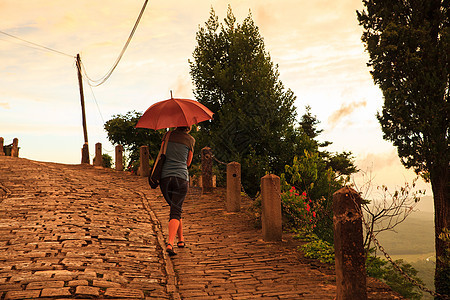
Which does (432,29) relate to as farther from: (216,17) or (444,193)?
(216,17)

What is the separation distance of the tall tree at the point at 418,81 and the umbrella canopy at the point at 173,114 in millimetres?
10767

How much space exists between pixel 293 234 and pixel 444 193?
939 cm

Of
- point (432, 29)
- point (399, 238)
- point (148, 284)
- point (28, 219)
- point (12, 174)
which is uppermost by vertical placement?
point (432, 29)

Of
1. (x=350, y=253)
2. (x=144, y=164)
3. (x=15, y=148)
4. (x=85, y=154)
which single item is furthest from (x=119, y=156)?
(x=350, y=253)

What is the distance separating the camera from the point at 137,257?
23.1 ft

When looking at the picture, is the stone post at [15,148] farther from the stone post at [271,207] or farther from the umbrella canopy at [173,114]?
the stone post at [271,207]

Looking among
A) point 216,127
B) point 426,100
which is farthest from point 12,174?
point 426,100

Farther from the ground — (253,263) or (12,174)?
(12,174)

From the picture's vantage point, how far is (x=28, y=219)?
30.3ft

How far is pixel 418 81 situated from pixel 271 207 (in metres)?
10.4

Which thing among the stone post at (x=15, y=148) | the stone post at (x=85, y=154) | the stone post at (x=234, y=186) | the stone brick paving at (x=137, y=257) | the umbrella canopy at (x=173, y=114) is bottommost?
the stone brick paving at (x=137, y=257)

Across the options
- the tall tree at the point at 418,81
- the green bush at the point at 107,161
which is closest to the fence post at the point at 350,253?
the tall tree at the point at 418,81

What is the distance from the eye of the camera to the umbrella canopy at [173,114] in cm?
718

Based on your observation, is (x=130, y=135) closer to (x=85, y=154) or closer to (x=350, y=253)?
(x=85, y=154)
